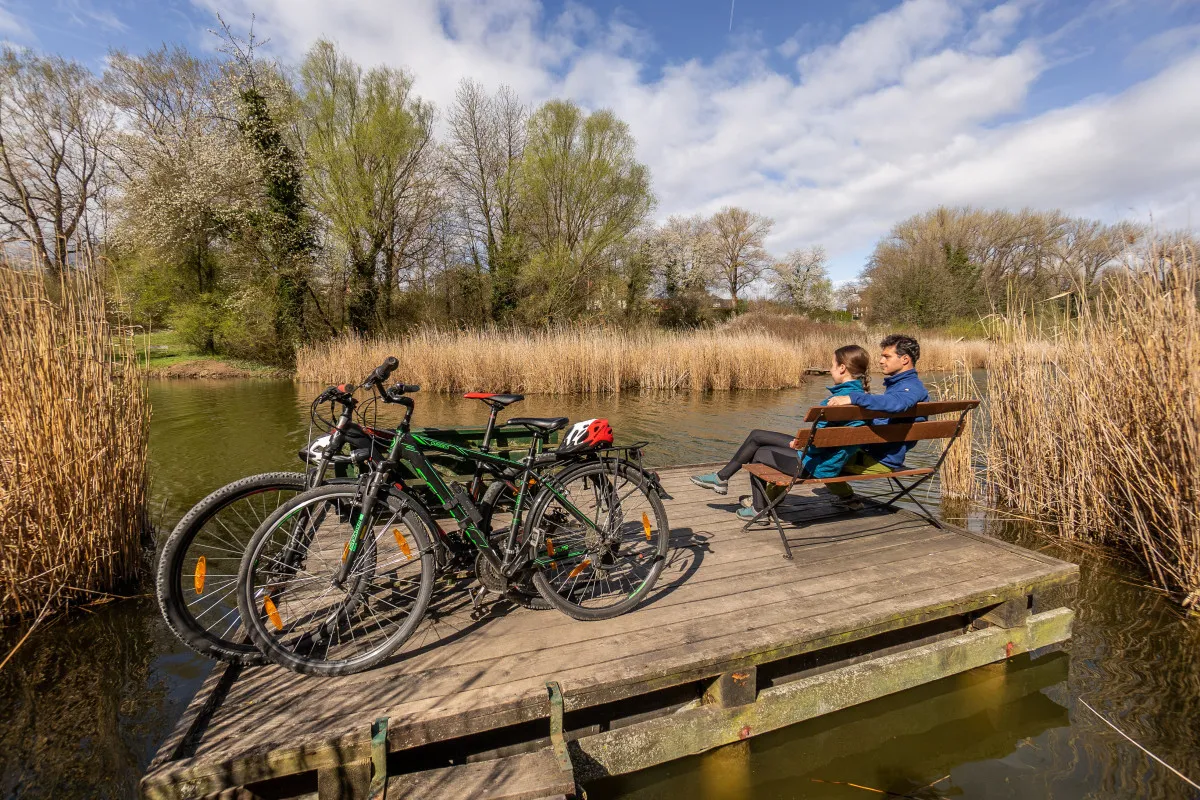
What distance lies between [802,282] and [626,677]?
52779 mm

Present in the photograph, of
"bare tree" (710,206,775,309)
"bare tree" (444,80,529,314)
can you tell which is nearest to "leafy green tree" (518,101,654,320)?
"bare tree" (444,80,529,314)

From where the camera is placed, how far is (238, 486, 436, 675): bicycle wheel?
2350 millimetres

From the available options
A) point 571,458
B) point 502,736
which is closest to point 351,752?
point 502,736

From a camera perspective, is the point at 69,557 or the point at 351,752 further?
the point at 69,557

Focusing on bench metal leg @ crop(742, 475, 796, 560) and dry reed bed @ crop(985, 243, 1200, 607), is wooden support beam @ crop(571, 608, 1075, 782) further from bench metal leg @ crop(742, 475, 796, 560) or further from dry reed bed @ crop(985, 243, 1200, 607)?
dry reed bed @ crop(985, 243, 1200, 607)

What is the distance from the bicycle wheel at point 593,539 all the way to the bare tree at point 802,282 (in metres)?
48.6

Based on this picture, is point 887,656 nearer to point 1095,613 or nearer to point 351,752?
point 1095,613

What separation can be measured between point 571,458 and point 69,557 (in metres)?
3.45

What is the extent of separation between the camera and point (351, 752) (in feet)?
6.79

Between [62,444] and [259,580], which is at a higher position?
[62,444]

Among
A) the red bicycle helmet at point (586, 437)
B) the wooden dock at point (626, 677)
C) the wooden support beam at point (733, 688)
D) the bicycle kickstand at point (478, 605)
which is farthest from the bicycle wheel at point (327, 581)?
the wooden support beam at point (733, 688)

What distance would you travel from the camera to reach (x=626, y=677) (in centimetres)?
240

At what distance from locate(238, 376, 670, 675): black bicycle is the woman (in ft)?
3.85

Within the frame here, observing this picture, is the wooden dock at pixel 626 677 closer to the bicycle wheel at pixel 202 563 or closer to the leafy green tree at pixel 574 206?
the bicycle wheel at pixel 202 563
